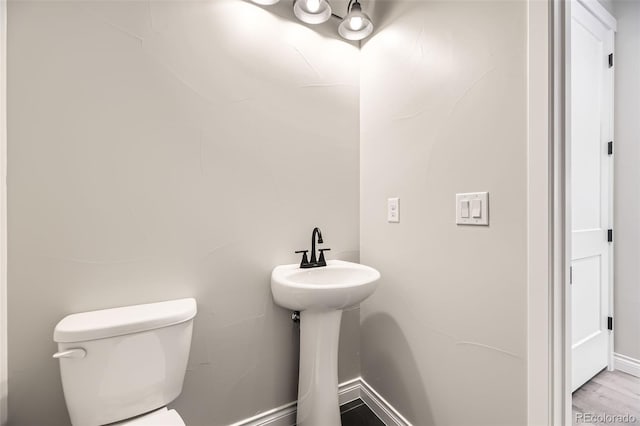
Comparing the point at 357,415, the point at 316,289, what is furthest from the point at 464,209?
the point at 357,415

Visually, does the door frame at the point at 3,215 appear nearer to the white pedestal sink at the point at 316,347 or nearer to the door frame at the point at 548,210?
the white pedestal sink at the point at 316,347

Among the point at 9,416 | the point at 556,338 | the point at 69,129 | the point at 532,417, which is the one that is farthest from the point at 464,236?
the point at 9,416

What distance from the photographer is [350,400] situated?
5.20 feet

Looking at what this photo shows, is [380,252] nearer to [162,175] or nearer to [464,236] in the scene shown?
[464,236]

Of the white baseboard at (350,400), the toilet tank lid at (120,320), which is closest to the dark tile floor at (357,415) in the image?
the white baseboard at (350,400)

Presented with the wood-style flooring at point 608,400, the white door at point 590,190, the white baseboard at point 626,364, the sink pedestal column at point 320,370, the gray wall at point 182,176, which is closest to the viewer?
the gray wall at point 182,176

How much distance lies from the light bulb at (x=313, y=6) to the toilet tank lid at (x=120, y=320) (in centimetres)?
146

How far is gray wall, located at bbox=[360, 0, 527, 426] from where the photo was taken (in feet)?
3.05

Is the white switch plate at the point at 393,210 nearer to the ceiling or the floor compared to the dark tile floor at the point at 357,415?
nearer to the ceiling

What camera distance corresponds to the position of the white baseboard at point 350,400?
4.42 ft

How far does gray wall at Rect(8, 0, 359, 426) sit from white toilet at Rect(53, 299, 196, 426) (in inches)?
6.5

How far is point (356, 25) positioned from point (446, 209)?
106 cm

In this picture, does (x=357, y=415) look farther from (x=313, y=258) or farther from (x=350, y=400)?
(x=313, y=258)

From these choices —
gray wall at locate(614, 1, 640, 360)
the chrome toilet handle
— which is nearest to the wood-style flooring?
gray wall at locate(614, 1, 640, 360)
